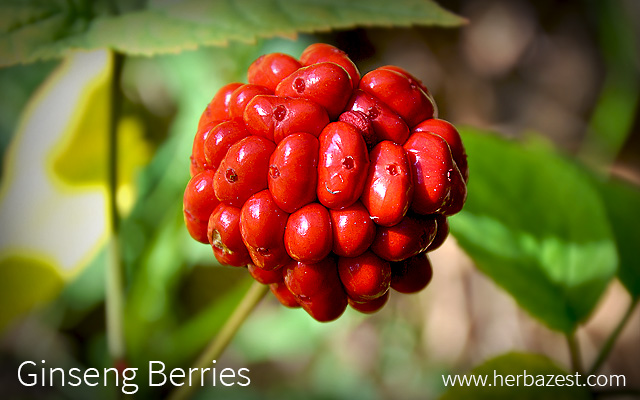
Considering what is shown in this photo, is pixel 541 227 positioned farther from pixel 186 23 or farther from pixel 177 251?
pixel 177 251

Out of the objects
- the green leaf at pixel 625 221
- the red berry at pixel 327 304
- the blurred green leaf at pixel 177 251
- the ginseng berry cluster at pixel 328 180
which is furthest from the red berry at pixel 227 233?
the green leaf at pixel 625 221

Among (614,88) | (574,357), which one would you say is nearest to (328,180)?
(574,357)

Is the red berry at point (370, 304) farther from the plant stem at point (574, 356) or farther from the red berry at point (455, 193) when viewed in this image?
the plant stem at point (574, 356)

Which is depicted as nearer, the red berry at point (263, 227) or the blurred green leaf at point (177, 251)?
the red berry at point (263, 227)

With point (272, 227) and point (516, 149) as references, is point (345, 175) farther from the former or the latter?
point (516, 149)

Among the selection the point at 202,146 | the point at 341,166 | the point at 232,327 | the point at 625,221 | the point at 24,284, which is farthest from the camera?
the point at 24,284

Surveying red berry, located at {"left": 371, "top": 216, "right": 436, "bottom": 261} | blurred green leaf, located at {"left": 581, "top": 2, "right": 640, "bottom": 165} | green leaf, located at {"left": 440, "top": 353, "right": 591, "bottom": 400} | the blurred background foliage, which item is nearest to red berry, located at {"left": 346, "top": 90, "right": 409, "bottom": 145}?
red berry, located at {"left": 371, "top": 216, "right": 436, "bottom": 261}
